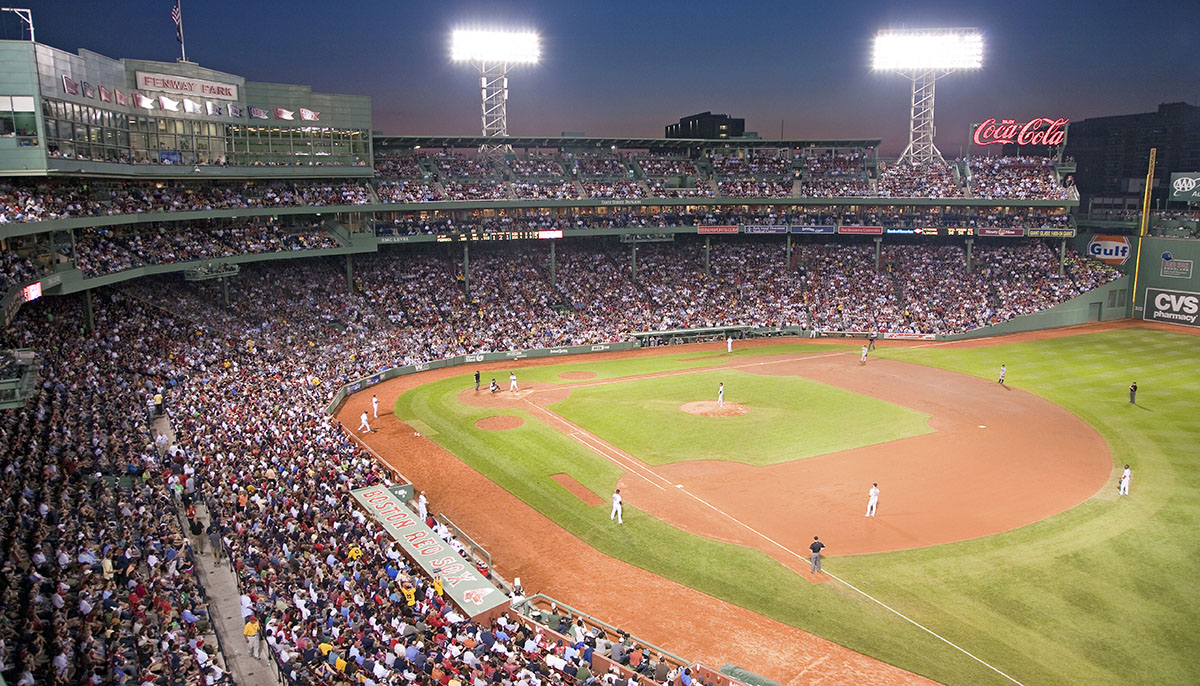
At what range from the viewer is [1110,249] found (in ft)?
196

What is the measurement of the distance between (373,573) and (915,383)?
31453 mm

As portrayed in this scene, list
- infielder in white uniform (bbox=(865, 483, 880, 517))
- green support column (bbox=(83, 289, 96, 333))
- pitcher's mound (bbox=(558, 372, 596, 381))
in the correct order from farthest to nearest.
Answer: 1. pitcher's mound (bbox=(558, 372, 596, 381))
2. green support column (bbox=(83, 289, 96, 333))
3. infielder in white uniform (bbox=(865, 483, 880, 517))

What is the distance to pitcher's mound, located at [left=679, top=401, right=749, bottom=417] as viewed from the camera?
34656 mm

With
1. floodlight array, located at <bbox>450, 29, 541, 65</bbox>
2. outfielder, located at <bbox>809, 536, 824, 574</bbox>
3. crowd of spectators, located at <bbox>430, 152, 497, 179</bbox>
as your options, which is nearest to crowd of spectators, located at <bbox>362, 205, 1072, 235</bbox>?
crowd of spectators, located at <bbox>430, 152, 497, 179</bbox>

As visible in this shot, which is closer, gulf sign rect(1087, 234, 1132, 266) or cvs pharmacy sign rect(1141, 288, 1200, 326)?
cvs pharmacy sign rect(1141, 288, 1200, 326)

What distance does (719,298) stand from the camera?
5806cm

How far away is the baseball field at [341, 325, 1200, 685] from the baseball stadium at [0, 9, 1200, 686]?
0.46ft

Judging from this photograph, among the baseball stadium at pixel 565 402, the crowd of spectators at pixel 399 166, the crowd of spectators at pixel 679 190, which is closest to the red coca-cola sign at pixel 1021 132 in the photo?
the baseball stadium at pixel 565 402

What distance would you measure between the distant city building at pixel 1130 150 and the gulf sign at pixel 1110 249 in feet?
26.1

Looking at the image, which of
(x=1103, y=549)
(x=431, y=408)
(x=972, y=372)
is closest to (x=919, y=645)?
(x=1103, y=549)

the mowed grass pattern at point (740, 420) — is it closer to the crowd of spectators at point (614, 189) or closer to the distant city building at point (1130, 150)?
the crowd of spectators at point (614, 189)

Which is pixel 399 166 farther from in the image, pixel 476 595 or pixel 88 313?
pixel 476 595

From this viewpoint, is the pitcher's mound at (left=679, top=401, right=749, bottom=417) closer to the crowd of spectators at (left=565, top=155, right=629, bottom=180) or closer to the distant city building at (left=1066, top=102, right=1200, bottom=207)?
the crowd of spectators at (left=565, top=155, right=629, bottom=180)

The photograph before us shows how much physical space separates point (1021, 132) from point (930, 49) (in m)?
9.69
